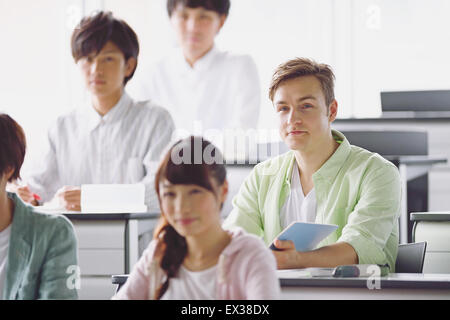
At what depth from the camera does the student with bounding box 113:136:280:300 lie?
2.65 feet

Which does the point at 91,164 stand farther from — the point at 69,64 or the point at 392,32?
the point at 392,32

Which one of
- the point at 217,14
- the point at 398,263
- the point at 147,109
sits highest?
the point at 217,14

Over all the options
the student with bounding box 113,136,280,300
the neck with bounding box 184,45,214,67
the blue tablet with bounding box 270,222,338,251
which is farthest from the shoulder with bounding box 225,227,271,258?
the neck with bounding box 184,45,214,67

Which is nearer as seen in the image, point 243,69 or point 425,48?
point 243,69

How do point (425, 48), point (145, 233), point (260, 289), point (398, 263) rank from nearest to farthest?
point (260, 289), point (398, 263), point (145, 233), point (425, 48)

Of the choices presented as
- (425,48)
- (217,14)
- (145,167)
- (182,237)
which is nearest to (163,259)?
(182,237)

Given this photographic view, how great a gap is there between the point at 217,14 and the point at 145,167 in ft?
2.77

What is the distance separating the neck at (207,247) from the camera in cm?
83

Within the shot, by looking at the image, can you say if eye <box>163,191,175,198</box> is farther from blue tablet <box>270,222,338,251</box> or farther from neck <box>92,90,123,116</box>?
neck <box>92,90,123,116</box>

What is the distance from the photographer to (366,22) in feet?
11.8

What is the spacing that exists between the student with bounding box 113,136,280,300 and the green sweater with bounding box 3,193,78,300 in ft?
0.60

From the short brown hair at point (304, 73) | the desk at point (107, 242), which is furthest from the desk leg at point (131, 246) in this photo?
the short brown hair at point (304, 73)

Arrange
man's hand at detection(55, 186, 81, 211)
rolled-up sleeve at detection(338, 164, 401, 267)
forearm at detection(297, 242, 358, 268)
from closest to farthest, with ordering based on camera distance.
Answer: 1. forearm at detection(297, 242, 358, 268)
2. rolled-up sleeve at detection(338, 164, 401, 267)
3. man's hand at detection(55, 186, 81, 211)

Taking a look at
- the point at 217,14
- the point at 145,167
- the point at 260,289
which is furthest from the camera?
the point at 217,14
